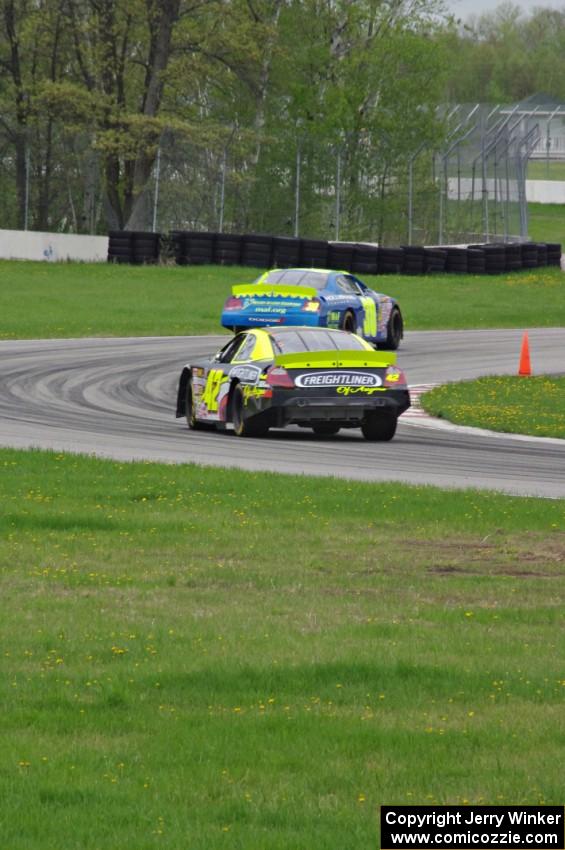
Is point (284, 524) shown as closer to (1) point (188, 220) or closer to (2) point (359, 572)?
(2) point (359, 572)

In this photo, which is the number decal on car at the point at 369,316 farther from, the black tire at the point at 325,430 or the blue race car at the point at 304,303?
the black tire at the point at 325,430

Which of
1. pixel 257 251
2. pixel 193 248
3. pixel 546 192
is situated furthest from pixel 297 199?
pixel 546 192

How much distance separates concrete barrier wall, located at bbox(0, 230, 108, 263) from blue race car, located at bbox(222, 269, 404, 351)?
20.5m

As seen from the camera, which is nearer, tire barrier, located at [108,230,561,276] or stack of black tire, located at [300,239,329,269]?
stack of black tire, located at [300,239,329,269]

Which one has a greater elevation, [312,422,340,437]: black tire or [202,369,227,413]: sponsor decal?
[202,369,227,413]: sponsor decal

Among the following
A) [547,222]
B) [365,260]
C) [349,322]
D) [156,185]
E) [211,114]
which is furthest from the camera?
[547,222]

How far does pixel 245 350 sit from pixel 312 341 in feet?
2.50

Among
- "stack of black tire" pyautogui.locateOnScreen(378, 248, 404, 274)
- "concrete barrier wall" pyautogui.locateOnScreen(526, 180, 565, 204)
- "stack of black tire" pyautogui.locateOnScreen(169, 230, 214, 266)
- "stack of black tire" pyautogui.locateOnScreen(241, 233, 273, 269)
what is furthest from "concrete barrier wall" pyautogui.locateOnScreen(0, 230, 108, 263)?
"concrete barrier wall" pyautogui.locateOnScreen(526, 180, 565, 204)

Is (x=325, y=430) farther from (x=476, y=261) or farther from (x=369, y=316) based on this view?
(x=476, y=261)

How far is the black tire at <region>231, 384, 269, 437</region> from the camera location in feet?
58.9

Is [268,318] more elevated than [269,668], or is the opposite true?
[268,318]

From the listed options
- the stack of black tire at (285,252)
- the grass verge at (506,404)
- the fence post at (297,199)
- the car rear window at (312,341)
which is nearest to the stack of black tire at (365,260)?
the stack of black tire at (285,252)

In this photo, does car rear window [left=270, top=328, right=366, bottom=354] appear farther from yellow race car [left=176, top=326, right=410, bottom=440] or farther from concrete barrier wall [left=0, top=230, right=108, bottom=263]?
concrete barrier wall [left=0, top=230, right=108, bottom=263]

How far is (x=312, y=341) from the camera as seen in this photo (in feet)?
59.7
